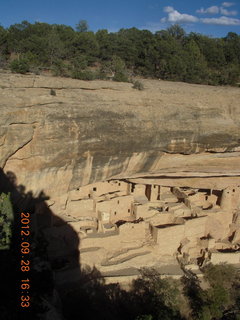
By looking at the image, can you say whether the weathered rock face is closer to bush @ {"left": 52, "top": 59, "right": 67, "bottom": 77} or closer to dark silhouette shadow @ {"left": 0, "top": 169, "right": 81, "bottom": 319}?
dark silhouette shadow @ {"left": 0, "top": 169, "right": 81, "bottom": 319}

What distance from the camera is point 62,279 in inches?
328

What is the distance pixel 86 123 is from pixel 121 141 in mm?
1279

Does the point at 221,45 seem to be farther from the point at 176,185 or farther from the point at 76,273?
the point at 76,273

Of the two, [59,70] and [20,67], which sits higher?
[59,70]

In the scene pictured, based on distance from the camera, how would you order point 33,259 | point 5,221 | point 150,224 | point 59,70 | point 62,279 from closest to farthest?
point 5,221 < point 33,259 < point 62,279 < point 150,224 < point 59,70

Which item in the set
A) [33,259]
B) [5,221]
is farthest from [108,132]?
[33,259]

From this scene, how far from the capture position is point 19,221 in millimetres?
7820

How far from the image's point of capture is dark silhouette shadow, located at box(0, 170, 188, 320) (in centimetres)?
655

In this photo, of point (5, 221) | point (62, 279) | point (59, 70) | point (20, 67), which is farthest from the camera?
point (59, 70)

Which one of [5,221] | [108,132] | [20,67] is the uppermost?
[20,67]

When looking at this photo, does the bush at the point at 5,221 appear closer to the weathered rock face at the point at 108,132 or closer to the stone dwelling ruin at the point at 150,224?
the weathered rock face at the point at 108,132

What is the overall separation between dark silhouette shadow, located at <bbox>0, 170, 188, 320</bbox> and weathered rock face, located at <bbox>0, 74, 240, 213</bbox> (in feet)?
1.55

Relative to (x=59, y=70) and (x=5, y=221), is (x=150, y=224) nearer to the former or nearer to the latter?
(x=5, y=221)

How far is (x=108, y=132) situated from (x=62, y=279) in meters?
4.13
